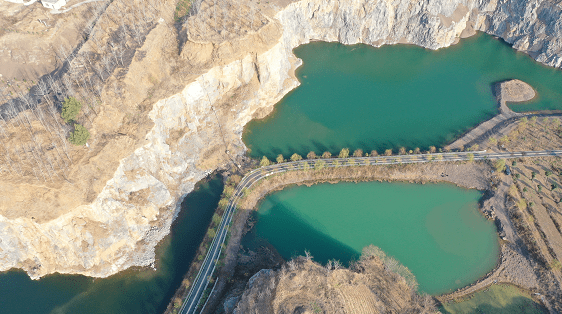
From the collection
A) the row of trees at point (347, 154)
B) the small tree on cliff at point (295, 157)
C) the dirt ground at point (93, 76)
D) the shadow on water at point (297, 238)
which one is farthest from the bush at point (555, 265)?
the dirt ground at point (93, 76)

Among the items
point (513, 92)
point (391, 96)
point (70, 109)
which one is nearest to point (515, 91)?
point (513, 92)

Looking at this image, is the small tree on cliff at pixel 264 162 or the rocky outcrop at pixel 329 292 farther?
the small tree on cliff at pixel 264 162

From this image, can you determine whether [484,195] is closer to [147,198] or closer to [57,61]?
[147,198]

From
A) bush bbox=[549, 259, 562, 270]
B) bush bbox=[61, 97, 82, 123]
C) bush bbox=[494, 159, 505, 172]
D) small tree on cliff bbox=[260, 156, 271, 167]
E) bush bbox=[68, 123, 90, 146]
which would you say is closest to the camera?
bush bbox=[68, 123, 90, 146]

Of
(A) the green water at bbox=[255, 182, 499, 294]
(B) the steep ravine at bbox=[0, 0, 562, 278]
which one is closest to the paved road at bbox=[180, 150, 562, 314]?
(A) the green water at bbox=[255, 182, 499, 294]

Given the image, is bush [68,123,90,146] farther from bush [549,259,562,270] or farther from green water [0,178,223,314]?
A: bush [549,259,562,270]

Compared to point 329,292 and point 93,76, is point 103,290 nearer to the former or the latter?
point 329,292

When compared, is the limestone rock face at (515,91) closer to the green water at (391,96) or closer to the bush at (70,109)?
the green water at (391,96)
